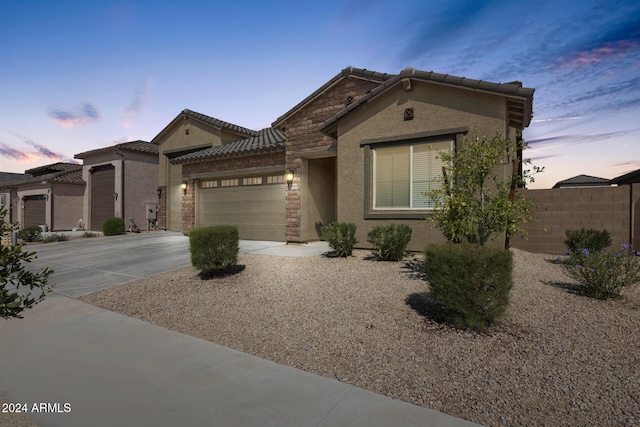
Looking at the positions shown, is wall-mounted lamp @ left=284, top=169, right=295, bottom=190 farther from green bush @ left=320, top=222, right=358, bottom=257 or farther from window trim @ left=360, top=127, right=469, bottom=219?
green bush @ left=320, top=222, right=358, bottom=257

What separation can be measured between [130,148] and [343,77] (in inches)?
645

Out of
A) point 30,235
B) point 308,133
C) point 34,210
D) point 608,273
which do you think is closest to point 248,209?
point 308,133

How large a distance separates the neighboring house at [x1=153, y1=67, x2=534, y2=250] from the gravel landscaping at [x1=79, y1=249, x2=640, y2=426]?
332 centimetres

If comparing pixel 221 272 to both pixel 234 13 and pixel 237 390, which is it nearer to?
pixel 237 390

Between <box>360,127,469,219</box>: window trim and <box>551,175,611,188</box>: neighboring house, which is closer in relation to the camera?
<box>360,127,469,219</box>: window trim

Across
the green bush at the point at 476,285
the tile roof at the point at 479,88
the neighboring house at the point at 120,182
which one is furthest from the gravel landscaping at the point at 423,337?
the neighboring house at the point at 120,182

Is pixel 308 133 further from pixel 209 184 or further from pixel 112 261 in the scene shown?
pixel 112 261

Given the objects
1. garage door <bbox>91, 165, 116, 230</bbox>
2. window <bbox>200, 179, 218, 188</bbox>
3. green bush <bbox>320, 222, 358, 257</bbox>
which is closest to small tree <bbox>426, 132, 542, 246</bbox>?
green bush <bbox>320, 222, 358, 257</bbox>

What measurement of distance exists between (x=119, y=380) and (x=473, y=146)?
6386 mm

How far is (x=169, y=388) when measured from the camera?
3070mm

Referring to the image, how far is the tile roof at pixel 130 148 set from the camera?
829 inches

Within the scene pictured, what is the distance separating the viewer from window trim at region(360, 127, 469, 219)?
348 inches

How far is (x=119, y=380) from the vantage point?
3.23 metres

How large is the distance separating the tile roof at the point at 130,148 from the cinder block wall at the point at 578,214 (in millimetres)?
21116
